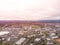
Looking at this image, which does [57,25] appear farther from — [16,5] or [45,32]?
[16,5]

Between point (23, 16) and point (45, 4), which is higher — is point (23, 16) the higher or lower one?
the lower one

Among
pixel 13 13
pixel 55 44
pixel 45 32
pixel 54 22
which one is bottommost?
pixel 55 44

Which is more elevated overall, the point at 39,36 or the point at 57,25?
the point at 57,25

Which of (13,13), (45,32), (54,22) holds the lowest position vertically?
(45,32)

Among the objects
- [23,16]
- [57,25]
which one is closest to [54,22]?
[57,25]

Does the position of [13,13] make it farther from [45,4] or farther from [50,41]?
[50,41]

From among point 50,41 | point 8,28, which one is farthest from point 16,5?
point 50,41

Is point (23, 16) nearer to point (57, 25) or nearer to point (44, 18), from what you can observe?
point (44, 18)
